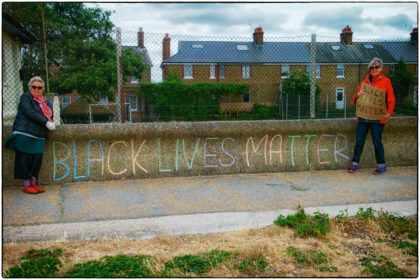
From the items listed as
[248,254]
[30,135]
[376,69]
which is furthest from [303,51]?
[248,254]

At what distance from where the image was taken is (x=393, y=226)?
3547 mm

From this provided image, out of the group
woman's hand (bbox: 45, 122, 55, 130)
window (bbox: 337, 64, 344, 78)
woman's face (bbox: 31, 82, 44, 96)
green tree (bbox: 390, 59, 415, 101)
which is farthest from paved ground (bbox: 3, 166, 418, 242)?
window (bbox: 337, 64, 344, 78)

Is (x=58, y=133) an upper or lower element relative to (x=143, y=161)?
upper

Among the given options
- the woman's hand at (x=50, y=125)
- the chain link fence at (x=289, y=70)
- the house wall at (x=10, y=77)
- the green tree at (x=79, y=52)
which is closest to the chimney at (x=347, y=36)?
the chain link fence at (x=289, y=70)

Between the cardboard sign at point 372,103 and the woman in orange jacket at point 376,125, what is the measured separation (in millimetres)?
47

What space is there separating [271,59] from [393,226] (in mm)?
3983

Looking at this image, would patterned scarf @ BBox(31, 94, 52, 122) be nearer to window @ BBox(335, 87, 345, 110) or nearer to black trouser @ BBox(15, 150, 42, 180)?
black trouser @ BBox(15, 150, 42, 180)

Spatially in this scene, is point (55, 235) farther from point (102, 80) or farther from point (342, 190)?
point (102, 80)

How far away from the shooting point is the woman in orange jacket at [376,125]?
18.8 feet

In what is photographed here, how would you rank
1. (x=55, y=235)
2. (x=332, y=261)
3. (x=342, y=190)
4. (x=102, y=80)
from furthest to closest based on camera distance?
(x=102, y=80), (x=342, y=190), (x=55, y=235), (x=332, y=261)

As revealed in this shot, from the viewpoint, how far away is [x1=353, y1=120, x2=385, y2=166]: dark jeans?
584 cm

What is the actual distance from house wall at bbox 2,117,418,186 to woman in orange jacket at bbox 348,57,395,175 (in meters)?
0.22

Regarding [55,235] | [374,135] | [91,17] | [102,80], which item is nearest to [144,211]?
[55,235]

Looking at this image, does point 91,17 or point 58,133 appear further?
point 91,17
